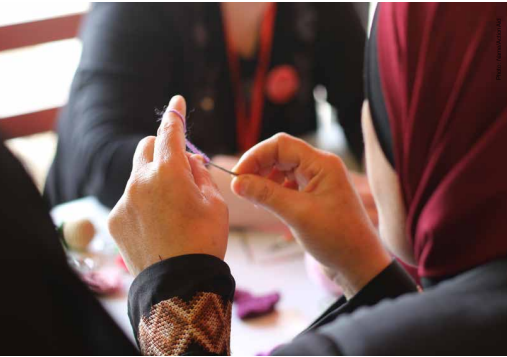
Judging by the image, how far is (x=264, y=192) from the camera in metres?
0.58

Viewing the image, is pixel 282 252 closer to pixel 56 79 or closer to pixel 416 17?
pixel 416 17

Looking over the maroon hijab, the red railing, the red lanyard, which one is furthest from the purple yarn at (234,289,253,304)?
the red railing

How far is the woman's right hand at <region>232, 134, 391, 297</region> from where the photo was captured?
61 cm

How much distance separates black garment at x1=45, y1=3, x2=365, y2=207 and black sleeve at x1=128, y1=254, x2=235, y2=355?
0.47 ft

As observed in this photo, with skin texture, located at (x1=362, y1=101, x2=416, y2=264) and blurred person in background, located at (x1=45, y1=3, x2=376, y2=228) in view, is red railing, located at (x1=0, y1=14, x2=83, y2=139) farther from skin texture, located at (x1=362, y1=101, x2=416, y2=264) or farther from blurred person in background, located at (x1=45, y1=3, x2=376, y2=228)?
skin texture, located at (x1=362, y1=101, x2=416, y2=264)

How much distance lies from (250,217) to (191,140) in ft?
0.92

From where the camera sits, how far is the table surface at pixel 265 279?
0.67 m

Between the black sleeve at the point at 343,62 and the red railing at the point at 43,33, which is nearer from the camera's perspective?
the black sleeve at the point at 343,62

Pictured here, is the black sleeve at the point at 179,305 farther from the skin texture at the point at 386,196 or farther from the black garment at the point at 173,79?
the skin texture at the point at 386,196

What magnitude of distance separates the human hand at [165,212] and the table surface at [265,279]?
17 centimetres

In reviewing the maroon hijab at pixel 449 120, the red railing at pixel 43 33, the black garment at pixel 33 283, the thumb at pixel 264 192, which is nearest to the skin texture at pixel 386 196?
the maroon hijab at pixel 449 120

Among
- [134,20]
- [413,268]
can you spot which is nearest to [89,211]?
[134,20]

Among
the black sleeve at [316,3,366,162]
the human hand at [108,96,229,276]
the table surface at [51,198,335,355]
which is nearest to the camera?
the human hand at [108,96,229,276]

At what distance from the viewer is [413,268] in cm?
75
